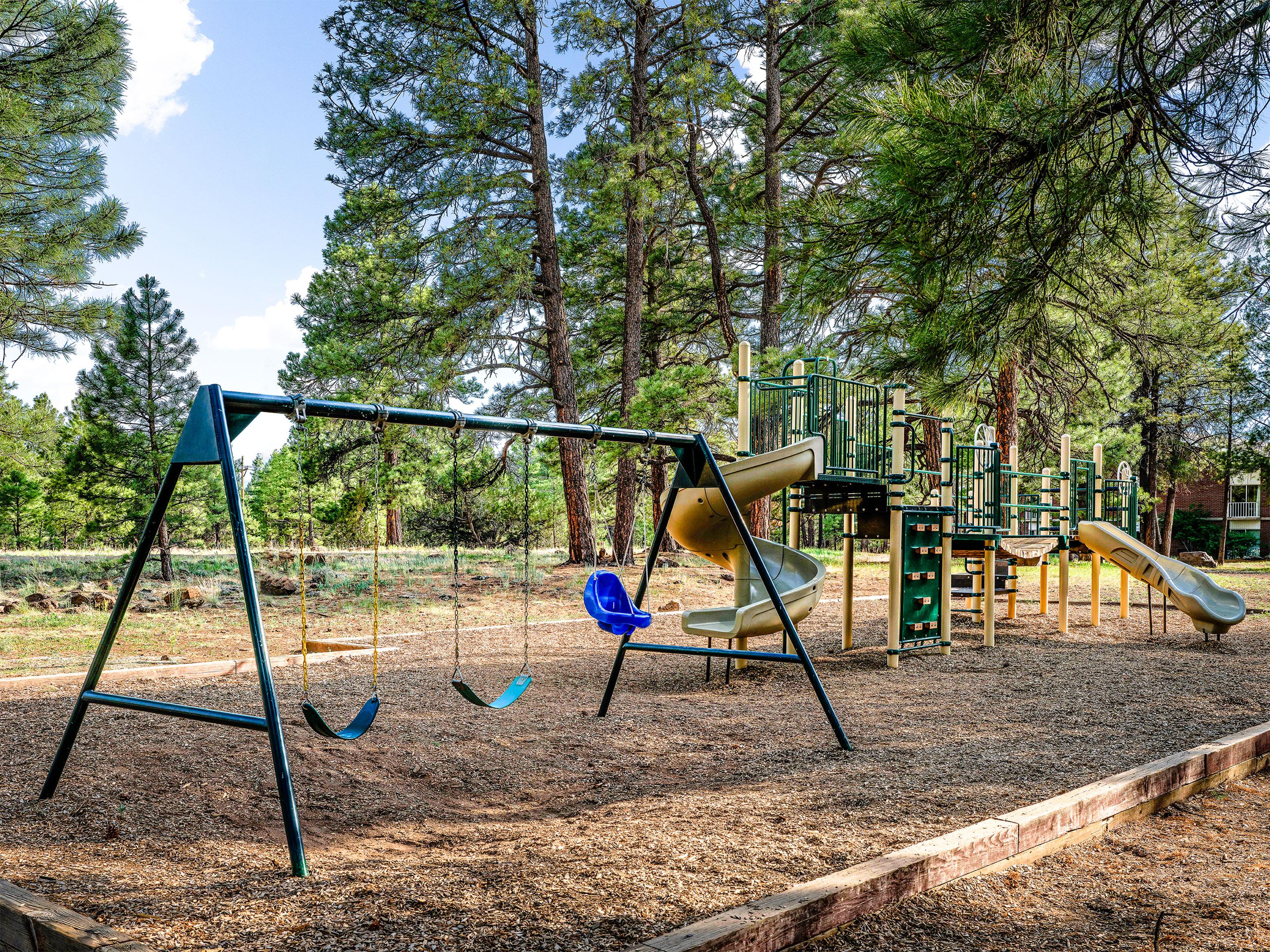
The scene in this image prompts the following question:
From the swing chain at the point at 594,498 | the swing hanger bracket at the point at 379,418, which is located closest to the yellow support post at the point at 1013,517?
the swing chain at the point at 594,498

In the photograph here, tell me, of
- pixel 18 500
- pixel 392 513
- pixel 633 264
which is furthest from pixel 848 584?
pixel 18 500

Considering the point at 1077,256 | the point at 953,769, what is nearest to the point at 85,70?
the point at 1077,256

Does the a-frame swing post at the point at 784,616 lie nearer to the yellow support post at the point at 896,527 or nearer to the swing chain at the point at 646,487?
the swing chain at the point at 646,487

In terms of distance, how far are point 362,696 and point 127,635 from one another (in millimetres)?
5127

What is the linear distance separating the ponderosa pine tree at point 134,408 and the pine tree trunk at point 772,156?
11713 mm

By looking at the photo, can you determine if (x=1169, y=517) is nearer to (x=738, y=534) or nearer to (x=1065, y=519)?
(x=1065, y=519)

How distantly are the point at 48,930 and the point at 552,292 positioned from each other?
14806mm

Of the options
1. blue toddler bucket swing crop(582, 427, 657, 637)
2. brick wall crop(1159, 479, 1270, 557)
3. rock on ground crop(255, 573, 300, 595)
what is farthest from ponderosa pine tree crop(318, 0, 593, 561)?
brick wall crop(1159, 479, 1270, 557)

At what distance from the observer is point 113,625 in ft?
12.8

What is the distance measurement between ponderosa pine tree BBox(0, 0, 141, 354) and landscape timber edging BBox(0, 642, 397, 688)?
368 inches

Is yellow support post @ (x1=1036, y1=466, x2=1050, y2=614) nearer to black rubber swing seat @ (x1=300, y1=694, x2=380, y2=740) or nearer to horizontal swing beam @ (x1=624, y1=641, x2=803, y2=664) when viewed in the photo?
horizontal swing beam @ (x1=624, y1=641, x2=803, y2=664)

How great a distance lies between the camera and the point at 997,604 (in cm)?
1526

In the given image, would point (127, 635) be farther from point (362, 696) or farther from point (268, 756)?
point (268, 756)

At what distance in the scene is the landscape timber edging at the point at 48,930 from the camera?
243cm
